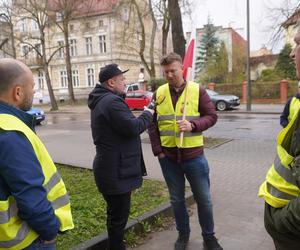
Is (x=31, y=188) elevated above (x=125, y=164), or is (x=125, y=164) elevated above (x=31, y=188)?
(x=31, y=188)

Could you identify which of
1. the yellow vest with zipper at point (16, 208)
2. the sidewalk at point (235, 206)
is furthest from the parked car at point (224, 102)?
the yellow vest with zipper at point (16, 208)

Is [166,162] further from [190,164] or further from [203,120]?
[203,120]

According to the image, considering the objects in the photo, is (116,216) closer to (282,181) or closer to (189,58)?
(189,58)

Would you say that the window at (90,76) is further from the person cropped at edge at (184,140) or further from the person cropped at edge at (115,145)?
the person cropped at edge at (115,145)

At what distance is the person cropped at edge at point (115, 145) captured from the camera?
11.4 ft

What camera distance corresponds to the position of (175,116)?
3.88 m

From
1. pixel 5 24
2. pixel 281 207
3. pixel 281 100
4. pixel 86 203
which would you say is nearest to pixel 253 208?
pixel 86 203

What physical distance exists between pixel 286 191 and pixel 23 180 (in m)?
1.35

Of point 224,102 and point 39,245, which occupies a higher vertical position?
point 39,245

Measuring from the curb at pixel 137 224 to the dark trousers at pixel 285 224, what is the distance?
237cm

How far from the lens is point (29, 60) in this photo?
49938mm

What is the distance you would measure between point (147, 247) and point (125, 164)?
3.81ft

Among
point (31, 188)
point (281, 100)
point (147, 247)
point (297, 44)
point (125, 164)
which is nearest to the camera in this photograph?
point (297, 44)

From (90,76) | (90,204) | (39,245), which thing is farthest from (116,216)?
(90,76)
